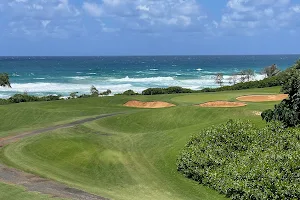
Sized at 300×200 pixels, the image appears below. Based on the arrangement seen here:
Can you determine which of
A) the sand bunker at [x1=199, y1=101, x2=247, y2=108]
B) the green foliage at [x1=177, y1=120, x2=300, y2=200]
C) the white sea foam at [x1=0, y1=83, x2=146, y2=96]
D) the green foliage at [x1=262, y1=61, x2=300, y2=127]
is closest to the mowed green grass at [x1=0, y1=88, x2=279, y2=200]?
the green foliage at [x1=177, y1=120, x2=300, y2=200]

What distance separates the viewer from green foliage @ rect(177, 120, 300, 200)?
55.4ft

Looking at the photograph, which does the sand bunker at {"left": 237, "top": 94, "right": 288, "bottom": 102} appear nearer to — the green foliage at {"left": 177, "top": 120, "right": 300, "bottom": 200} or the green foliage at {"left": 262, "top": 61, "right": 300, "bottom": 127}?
the green foliage at {"left": 262, "top": 61, "right": 300, "bottom": 127}

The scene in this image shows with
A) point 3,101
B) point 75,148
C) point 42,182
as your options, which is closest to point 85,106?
point 3,101

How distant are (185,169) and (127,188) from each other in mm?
3946

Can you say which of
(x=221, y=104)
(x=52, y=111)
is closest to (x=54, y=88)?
(x=52, y=111)

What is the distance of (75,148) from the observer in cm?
2436

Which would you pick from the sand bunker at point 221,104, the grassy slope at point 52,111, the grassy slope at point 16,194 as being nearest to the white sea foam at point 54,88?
the grassy slope at point 52,111

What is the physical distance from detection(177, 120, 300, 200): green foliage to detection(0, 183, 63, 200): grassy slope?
803 cm

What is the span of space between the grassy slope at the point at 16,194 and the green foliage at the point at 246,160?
8034 millimetres

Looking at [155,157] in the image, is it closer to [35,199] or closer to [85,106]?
[35,199]

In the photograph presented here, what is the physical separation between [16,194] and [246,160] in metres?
10.6

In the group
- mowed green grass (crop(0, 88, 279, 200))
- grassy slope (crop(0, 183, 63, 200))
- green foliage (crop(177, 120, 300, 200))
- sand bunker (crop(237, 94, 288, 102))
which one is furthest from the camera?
sand bunker (crop(237, 94, 288, 102))

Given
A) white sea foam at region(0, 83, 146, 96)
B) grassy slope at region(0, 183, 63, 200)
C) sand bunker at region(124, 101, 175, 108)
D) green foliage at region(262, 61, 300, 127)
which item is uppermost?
green foliage at region(262, 61, 300, 127)

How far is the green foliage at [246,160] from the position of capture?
16875mm
